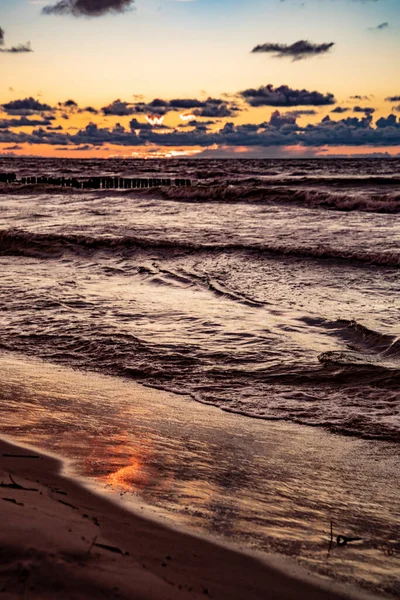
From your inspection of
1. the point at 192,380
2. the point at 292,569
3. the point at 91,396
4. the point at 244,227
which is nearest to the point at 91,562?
the point at 292,569

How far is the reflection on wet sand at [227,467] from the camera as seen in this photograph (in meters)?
3.02

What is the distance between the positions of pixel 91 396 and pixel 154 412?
687mm

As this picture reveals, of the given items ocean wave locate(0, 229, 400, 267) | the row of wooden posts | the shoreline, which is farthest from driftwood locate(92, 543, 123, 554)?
the row of wooden posts

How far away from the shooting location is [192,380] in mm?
5910

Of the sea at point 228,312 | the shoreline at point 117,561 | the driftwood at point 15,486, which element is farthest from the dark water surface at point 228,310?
the driftwood at point 15,486

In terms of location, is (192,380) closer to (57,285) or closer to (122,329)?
(122,329)

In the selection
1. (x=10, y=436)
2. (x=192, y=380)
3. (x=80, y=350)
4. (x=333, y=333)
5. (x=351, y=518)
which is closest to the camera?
(x=351, y=518)

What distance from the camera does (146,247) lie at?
15.7m

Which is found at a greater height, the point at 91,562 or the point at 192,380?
the point at 91,562

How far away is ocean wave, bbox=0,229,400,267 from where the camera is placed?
45.1 feet

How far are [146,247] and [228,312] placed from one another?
7496 mm

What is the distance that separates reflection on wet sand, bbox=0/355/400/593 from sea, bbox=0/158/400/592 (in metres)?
0.29

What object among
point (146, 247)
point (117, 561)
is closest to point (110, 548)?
point (117, 561)

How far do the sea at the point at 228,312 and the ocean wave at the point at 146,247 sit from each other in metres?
0.05
